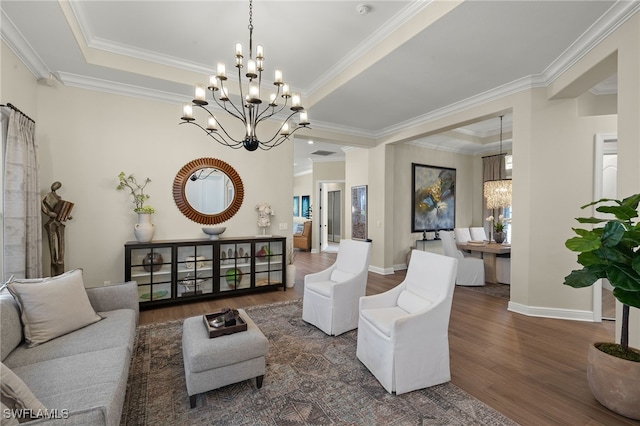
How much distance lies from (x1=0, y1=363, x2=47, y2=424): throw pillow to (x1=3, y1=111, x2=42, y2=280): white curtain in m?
2.26

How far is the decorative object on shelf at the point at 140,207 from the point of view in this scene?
3.94 metres

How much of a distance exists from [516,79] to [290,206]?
3801mm

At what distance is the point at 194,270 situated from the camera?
4.26 meters

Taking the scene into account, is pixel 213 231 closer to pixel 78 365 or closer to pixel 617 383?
pixel 78 365

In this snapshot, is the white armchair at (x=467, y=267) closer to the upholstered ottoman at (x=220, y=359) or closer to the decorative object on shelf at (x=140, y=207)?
the upholstered ottoman at (x=220, y=359)

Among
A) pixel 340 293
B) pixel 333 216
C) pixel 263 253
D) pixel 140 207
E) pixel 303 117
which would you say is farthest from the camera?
pixel 333 216

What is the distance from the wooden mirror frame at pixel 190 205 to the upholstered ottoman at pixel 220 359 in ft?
8.51

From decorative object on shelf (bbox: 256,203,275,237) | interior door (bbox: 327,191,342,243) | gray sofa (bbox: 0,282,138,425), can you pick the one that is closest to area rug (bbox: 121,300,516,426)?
gray sofa (bbox: 0,282,138,425)

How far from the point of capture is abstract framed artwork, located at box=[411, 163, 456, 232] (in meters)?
6.71

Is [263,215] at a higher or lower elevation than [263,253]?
higher

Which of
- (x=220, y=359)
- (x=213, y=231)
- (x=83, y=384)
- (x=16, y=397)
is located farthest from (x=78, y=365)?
(x=213, y=231)

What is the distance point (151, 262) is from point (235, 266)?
1156 millimetres

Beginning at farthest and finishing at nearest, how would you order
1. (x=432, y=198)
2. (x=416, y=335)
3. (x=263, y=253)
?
1. (x=432, y=198)
2. (x=263, y=253)
3. (x=416, y=335)

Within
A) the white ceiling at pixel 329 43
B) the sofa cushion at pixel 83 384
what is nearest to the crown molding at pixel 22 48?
the white ceiling at pixel 329 43
